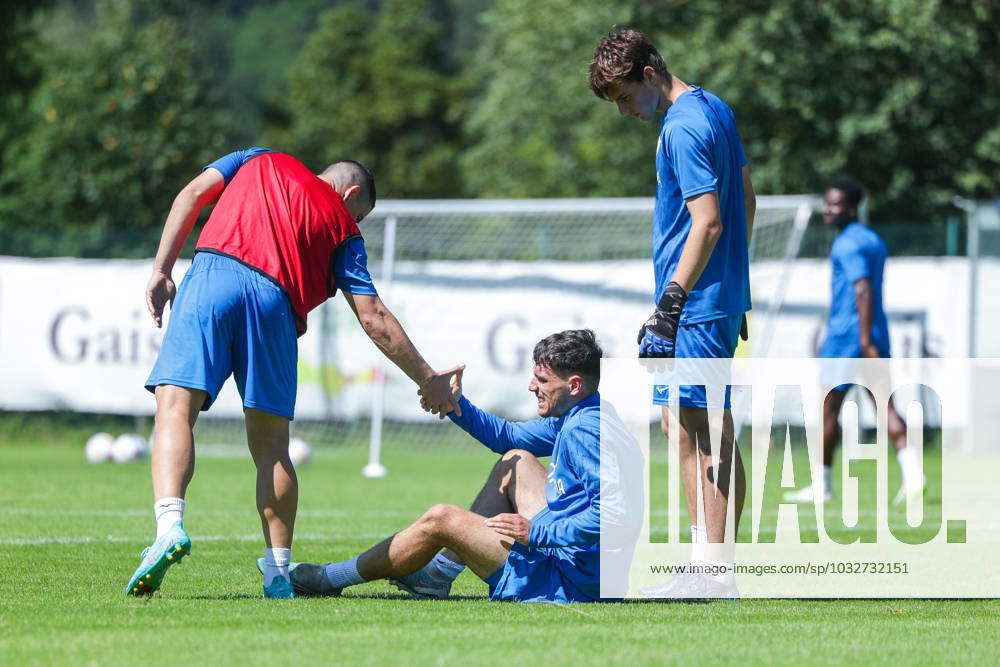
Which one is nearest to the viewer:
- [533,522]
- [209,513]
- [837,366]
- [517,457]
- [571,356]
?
[533,522]

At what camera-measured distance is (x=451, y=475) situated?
46.4 ft

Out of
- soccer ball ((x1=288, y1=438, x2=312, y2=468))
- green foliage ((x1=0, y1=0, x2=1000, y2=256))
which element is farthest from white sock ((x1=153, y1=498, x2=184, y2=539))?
green foliage ((x1=0, y1=0, x2=1000, y2=256))

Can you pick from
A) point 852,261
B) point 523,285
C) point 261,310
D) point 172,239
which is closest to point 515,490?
point 261,310

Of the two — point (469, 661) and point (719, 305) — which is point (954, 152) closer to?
point (719, 305)

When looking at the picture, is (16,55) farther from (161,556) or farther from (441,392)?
(161,556)

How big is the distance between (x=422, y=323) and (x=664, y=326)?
1247 cm

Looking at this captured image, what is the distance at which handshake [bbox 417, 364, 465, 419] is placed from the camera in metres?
5.75

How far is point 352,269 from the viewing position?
18.7ft

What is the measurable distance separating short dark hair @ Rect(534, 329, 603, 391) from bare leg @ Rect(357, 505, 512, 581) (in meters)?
0.65

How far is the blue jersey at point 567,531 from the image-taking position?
17.2 ft

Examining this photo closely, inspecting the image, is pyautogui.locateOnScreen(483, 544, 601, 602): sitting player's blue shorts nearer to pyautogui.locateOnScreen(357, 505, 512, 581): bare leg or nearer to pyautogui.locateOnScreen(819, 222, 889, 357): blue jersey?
pyautogui.locateOnScreen(357, 505, 512, 581): bare leg

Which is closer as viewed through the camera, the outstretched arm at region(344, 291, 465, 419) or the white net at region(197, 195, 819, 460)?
the outstretched arm at region(344, 291, 465, 419)

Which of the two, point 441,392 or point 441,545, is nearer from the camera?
point 441,545

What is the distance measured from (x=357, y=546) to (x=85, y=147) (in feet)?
53.9
